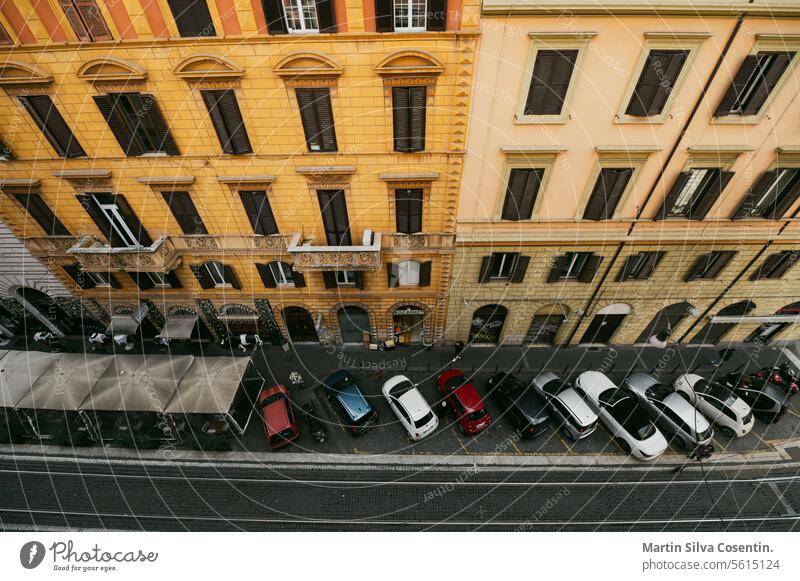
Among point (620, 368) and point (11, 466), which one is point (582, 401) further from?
point (11, 466)

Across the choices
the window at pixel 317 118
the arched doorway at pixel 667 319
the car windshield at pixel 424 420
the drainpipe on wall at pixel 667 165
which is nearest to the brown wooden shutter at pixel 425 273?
the car windshield at pixel 424 420

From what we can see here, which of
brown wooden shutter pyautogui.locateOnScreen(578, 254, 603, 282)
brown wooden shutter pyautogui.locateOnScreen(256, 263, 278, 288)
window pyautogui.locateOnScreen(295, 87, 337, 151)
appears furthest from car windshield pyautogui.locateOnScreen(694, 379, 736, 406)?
brown wooden shutter pyautogui.locateOnScreen(256, 263, 278, 288)

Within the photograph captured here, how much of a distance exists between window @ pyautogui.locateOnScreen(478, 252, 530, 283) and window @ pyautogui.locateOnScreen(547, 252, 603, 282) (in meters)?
1.90

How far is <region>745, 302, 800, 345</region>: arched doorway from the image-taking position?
82.9 ft

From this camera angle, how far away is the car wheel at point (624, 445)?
70.2 feet

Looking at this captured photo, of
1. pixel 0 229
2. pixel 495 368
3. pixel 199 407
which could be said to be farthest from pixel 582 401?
pixel 0 229

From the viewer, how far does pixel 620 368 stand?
26.2 m

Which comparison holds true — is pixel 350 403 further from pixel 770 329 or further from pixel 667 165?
pixel 770 329

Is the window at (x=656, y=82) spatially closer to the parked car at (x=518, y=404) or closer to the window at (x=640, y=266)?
the window at (x=640, y=266)

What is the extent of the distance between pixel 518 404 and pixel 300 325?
52.3 feet

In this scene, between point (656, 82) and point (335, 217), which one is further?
point (335, 217)

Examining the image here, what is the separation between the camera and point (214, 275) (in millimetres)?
24234

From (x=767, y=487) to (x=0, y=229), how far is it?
4642cm

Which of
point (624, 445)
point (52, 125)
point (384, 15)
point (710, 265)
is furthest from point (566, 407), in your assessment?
point (52, 125)
